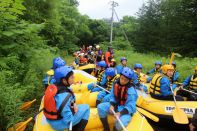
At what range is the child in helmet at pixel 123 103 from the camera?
211 inches

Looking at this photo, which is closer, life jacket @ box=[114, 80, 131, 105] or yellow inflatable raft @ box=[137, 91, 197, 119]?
life jacket @ box=[114, 80, 131, 105]

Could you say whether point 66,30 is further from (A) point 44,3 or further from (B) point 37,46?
(B) point 37,46

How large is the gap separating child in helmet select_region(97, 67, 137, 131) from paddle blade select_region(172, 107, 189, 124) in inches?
52.8

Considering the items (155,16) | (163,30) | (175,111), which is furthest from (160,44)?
(175,111)

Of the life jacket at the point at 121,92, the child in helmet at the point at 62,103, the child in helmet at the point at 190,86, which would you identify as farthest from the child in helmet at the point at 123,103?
the child in helmet at the point at 190,86

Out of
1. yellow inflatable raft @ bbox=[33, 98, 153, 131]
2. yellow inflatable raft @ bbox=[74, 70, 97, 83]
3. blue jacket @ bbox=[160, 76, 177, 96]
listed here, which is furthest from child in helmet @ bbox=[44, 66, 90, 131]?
yellow inflatable raft @ bbox=[74, 70, 97, 83]

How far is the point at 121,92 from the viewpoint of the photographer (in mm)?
5629

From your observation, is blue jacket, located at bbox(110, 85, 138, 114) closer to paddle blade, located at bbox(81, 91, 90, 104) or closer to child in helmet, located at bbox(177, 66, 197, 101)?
paddle blade, located at bbox(81, 91, 90, 104)

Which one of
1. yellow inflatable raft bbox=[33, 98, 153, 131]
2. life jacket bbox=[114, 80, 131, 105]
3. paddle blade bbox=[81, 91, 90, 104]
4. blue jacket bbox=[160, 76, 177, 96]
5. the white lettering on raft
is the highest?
life jacket bbox=[114, 80, 131, 105]

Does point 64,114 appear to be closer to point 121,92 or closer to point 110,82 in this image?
point 121,92

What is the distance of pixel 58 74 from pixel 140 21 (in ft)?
94.1

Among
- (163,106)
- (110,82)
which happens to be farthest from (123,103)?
(110,82)

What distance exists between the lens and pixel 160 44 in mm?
28000

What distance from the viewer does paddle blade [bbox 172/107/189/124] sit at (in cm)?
627
